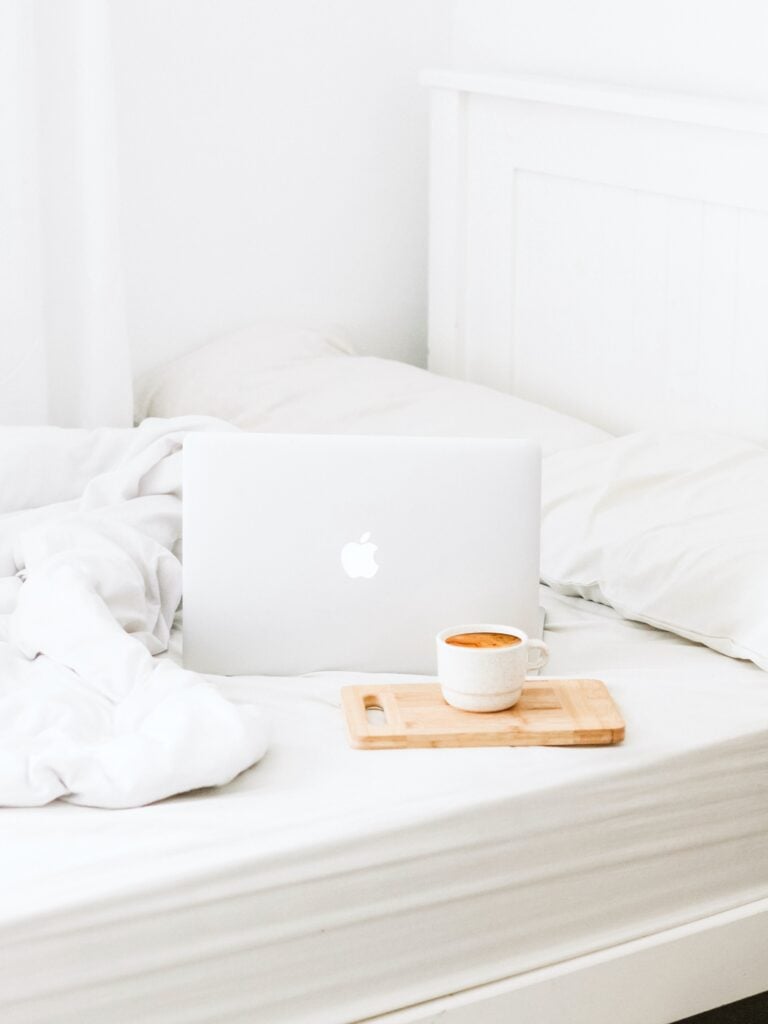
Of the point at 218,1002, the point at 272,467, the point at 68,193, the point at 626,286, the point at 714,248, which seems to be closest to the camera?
the point at 218,1002

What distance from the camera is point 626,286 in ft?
7.11

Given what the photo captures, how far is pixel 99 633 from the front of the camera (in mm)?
1429

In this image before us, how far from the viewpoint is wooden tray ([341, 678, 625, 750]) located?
Answer: 1311 millimetres

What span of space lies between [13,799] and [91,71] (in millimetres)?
1418

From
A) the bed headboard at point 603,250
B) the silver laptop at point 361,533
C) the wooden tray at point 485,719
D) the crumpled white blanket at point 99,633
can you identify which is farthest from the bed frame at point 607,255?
the crumpled white blanket at point 99,633

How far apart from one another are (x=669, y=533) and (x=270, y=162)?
48.9 inches

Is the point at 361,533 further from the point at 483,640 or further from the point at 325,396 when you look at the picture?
the point at 325,396

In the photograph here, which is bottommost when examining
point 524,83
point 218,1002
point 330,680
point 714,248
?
point 218,1002

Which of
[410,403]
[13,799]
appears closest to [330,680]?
[13,799]

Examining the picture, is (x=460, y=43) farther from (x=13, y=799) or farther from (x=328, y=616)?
(x=13, y=799)

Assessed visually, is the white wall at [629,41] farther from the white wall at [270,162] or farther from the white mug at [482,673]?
the white mug at [482,673]

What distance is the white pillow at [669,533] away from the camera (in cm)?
155

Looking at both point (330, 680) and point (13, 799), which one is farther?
point (330, 680)

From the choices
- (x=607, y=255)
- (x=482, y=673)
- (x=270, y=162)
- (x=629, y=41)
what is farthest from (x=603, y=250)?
(x=482, y=673)
